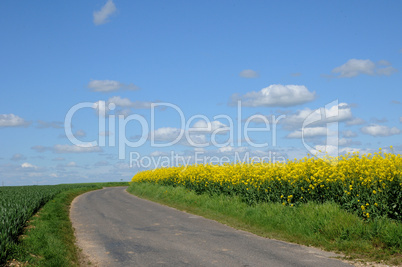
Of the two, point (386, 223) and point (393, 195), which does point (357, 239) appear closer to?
point (386, 223)

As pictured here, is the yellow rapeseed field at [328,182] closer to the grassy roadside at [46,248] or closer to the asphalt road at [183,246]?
the asphalt road at [183,246]

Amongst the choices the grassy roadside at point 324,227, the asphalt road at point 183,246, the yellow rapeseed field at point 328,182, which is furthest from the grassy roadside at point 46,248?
the yellow rapeseed field at point 328,182

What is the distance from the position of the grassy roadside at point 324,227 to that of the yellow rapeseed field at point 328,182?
554 mm

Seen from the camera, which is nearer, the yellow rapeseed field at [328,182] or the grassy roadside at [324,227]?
the grassy roadside at [324,227]

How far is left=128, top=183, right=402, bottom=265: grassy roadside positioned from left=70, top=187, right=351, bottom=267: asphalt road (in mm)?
804

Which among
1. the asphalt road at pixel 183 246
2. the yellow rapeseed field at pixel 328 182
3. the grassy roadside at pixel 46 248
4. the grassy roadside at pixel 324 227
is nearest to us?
the grassy roadside at pixel 46 248

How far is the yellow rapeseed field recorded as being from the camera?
12812 millimetres

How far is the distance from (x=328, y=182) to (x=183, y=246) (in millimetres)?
6764

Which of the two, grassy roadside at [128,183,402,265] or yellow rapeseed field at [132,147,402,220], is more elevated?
yellow rapeseed field at [132,147,402,220]

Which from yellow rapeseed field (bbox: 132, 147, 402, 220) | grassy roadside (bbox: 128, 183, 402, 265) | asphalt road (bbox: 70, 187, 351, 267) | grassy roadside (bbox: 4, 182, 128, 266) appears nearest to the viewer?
grassy roadside (bbox: 4, 182, 128, 266)

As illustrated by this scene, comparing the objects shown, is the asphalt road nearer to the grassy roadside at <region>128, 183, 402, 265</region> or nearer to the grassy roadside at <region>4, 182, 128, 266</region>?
the grassy roadside at <region>4, 182, 128, 266</region>

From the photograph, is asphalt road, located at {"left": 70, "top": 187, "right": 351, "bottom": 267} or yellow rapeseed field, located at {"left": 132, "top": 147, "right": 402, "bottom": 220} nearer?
asphalt road, located at {"left": 70, "top": 187, "right": 351, "bottom": 267}

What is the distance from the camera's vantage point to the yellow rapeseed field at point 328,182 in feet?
42.0

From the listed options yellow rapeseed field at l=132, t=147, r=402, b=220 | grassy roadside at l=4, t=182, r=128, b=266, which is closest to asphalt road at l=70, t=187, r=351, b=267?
grassy roadside at l=4, t=182, r=128, b=266
